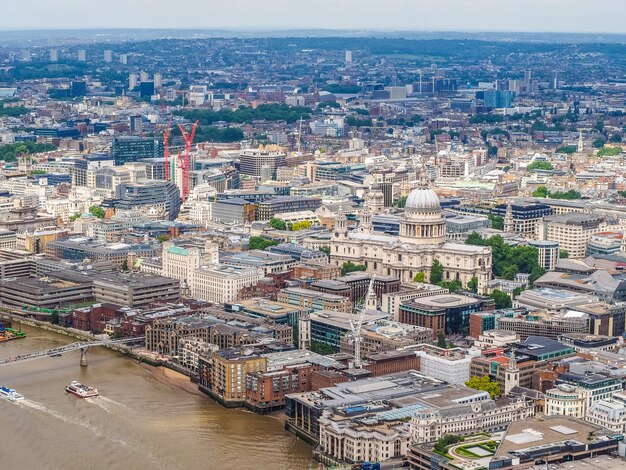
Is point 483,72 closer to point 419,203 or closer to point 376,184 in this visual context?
point 376,184

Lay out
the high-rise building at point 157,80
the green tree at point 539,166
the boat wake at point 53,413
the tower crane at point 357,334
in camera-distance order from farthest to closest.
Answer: the high-rise building at point 157,80
the green tree at point 539,166
the tower crane at point 357,334
the boat wake at point 53,413

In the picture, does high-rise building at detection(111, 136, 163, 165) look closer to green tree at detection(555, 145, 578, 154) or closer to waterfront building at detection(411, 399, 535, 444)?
green tree at detection(555, 145, 578, 154)

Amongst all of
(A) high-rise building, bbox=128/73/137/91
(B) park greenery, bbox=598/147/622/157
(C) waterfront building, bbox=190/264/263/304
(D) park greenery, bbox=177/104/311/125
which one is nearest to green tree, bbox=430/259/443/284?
(C) waterfront building, bbox=190/264/263/304

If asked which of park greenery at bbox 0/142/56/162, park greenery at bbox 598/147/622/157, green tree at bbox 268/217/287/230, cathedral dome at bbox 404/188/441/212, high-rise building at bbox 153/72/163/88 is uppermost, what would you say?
cathedral dome at bbox 404/188/441/212

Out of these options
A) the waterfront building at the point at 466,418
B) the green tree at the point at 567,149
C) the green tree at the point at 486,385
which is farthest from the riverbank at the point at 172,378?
the green tree at the point at 567,149

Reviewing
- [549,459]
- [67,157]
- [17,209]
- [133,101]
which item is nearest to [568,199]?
[17,209]

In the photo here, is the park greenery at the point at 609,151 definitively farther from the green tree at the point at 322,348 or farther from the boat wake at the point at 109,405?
the boat wake at the point at 109,405
